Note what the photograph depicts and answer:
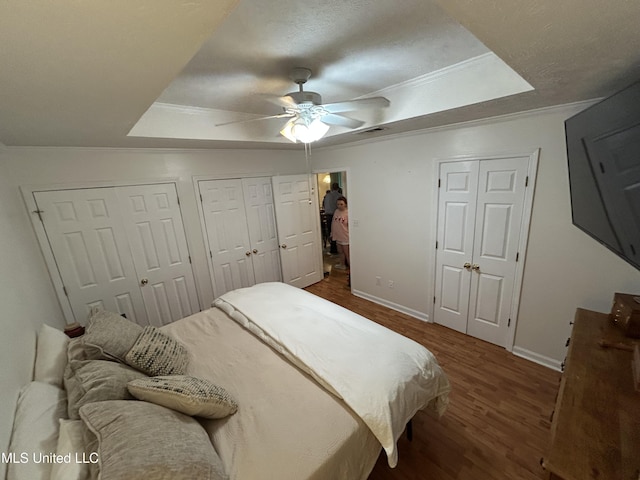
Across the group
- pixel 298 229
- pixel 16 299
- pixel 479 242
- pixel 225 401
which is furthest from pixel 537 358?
pixel 16 299

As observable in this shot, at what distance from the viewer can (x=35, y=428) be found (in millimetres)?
1018

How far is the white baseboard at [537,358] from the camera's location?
2277 mm

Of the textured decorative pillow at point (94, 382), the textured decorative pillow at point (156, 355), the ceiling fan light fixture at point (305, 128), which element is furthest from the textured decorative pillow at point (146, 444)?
the ceiling fan light fixture at point (305, 128)

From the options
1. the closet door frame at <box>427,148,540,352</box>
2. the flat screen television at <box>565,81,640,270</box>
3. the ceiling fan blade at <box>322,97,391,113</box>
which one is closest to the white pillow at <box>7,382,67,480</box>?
the ceiling fan blade at <box>322,97,391,113</box>

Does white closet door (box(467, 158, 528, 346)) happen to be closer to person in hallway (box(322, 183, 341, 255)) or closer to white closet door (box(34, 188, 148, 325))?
person in hallway (box(322, 183, 341, 255))

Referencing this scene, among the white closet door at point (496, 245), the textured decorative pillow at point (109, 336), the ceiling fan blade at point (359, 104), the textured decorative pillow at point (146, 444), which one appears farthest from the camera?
the white closet door at point (496, 245)

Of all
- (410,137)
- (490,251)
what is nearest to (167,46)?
(410,137)

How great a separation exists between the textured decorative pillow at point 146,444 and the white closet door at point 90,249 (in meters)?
1.99

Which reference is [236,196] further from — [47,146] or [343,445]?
[343,445]

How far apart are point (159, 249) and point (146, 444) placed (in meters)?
2.40

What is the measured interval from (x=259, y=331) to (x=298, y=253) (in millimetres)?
2235

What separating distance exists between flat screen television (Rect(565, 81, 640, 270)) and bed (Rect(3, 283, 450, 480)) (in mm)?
1147

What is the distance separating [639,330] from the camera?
1396 mm

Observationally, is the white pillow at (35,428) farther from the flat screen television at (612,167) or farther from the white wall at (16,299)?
the flat screen television at (612,167)
